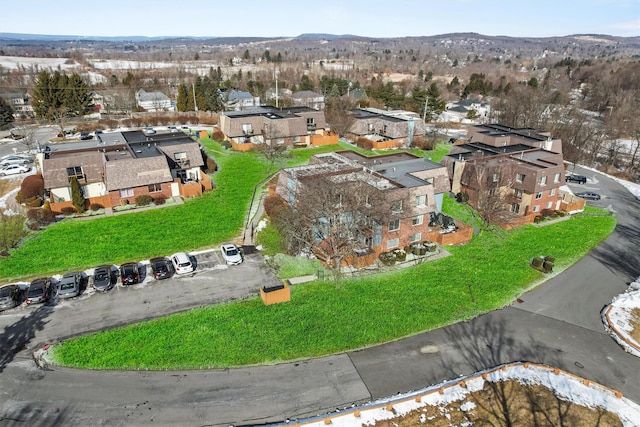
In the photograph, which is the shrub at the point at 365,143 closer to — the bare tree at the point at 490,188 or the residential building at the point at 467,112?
the bare tree at the point at 490,188

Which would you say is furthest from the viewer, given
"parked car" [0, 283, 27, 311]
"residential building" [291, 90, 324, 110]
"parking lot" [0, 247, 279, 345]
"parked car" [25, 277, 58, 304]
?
"residential building" [291, 90, 324, 110]

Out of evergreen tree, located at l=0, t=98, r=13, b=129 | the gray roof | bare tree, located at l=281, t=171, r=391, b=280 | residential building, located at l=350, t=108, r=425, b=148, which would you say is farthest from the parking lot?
evergreen tree, located at l=0, t=98, r=13, b=129

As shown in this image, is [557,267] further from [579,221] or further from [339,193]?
[339,193]

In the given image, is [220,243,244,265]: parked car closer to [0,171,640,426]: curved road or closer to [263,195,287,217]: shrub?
[263,195,287,217]: shrub

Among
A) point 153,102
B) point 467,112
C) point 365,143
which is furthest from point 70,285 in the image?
point 467,112

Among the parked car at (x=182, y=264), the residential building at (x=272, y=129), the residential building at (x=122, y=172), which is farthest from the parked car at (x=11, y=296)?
the residential building at (x=272, y=129)

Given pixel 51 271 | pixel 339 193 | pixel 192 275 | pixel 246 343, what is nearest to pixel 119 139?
pixel 51 271

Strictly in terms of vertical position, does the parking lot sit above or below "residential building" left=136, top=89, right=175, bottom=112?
below
